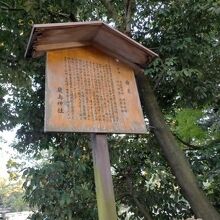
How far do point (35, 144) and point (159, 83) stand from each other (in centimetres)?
208

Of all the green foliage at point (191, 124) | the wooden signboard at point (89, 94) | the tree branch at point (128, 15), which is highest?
the tree branch at point (128, 15)

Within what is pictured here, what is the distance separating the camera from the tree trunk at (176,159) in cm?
414

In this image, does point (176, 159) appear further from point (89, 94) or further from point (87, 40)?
point (87, 40)

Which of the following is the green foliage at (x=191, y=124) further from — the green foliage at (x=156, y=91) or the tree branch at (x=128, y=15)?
the tree branch at (x=128, y=15)

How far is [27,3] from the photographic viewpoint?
3924 millimetres

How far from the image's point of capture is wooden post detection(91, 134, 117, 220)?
2.85 metres

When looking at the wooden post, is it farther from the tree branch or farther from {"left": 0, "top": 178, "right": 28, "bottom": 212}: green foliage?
{"left": 0, "top": 178, "right": 28, "bottom": 212}: green foliage

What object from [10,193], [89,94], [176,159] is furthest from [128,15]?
[10,193]

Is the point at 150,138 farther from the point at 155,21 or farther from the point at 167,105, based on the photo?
the point at 155,21

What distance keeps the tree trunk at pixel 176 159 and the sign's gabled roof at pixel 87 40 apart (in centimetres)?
115

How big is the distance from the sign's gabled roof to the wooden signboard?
7 centimetres

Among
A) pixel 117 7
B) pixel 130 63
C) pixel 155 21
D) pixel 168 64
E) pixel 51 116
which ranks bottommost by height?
pixel 51 116

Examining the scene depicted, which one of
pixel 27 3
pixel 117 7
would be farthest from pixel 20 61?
pixel 117 7

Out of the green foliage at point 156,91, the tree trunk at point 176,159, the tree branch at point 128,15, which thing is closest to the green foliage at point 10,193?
the green foliage at point 156,91
